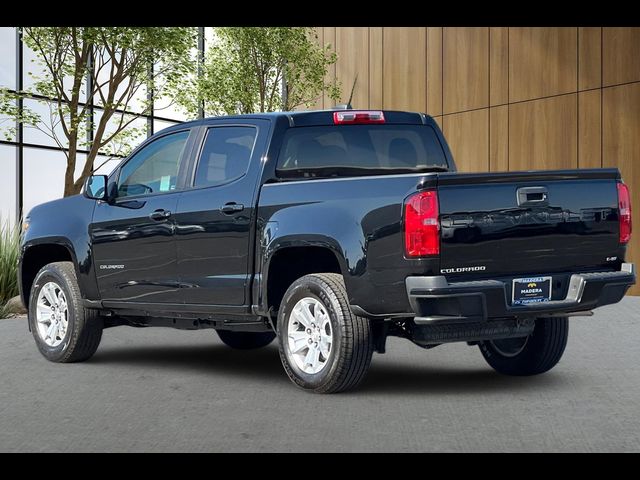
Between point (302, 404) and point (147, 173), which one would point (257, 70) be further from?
point (302, 404)

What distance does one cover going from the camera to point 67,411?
772cm

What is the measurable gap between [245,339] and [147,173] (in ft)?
7.27

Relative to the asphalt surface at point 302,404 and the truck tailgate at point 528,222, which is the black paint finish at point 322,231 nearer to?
the truck tailgate at point 528,222

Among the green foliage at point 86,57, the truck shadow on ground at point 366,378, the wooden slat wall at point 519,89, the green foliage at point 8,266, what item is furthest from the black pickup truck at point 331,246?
the wooden slat wall at point 519,89

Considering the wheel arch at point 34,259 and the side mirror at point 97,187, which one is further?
the wheel arch at point 34,259

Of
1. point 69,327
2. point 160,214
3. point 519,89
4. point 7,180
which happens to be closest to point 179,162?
point 160,214

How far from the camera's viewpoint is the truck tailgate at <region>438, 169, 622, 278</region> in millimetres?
7535

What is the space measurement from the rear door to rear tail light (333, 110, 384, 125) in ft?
1.96

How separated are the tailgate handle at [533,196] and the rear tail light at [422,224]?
0.71 meters

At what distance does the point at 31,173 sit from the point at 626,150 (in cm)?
1727

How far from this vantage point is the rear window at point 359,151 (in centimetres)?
895

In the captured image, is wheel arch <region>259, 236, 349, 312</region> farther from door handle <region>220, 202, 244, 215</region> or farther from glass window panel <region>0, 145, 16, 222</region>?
glass window panel <region>0, 145, 16, 222</region>

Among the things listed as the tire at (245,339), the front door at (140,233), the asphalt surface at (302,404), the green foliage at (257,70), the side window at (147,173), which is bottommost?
the asphalt surface at (302,404)
